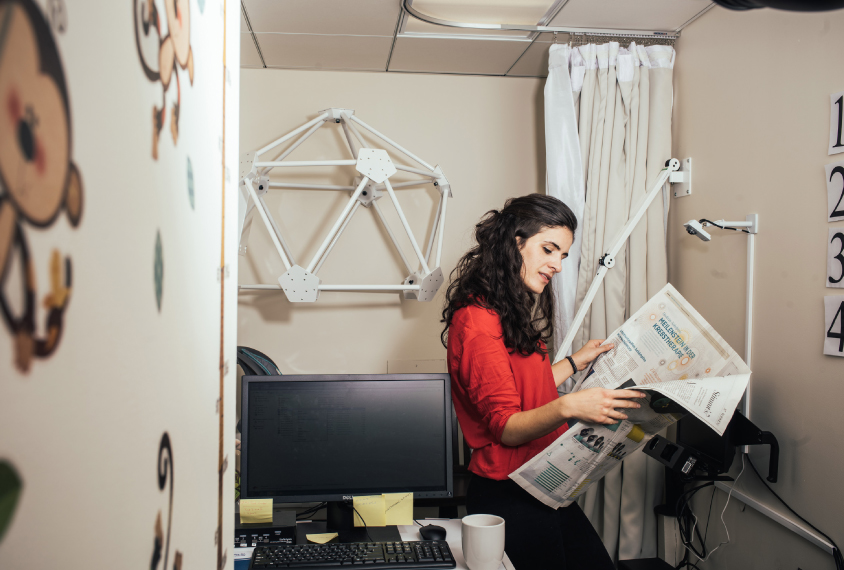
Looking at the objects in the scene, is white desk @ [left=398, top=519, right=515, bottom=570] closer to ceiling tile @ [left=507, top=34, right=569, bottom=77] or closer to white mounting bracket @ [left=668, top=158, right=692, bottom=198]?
white mounting bracket @ [left=668, top=158, right=692, bottom=198]

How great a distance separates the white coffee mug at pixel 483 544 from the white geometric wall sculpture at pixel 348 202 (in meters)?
1.08

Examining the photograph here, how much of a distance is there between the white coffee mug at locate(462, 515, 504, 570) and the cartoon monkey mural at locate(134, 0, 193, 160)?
863 millimetres

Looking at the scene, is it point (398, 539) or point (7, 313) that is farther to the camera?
point (398, 539)

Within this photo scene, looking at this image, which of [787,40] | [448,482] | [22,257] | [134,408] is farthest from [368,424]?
[787,40]

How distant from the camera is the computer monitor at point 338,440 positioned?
1.22 meters

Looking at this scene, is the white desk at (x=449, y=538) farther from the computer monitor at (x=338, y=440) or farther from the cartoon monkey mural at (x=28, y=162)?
the cartoon monkey mural at (x=28, y=162)

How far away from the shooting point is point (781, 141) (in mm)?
1470

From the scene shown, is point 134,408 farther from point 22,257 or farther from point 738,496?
point 738,496

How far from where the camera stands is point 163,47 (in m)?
0.37

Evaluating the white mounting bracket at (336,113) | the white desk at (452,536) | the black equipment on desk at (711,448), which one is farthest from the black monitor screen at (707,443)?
the white mounting bracket at (336,113)

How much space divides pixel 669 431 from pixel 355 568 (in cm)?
131

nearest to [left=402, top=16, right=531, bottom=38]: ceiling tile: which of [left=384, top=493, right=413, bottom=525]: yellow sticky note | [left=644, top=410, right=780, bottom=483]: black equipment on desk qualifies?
[left=644, top=410, right=780, bottom=483]: black equipment on desk

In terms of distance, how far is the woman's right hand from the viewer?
110 cm

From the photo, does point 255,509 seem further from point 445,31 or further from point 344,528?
point 445,31
